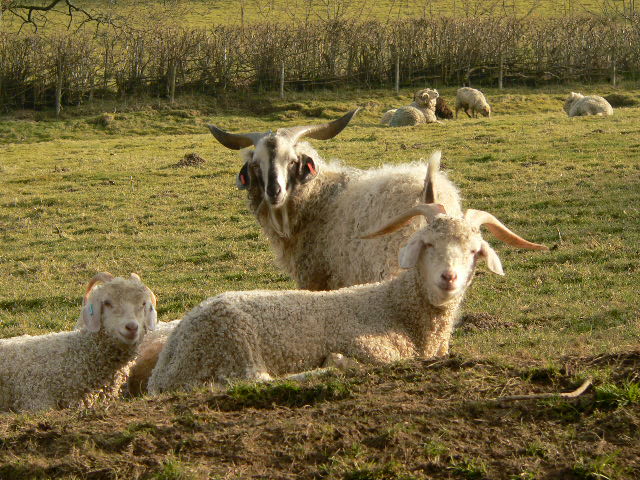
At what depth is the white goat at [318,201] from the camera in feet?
26.3

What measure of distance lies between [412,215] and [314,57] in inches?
1081

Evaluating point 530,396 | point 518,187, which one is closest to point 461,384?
point 530,396

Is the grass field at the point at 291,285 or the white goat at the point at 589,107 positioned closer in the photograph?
the grass field at the point at 291,285

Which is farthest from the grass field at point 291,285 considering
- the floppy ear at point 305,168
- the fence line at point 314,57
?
the floppy ear at point 305,168

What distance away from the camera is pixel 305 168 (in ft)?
28.8

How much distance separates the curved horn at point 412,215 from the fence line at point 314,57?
24078 millimetres

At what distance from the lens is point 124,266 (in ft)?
41.5

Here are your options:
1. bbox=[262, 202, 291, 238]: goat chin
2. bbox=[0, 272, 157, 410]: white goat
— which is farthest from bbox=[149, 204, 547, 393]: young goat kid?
bbox=[262, 202, 291, 238]: goat chin

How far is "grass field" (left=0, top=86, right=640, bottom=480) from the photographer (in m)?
4.43

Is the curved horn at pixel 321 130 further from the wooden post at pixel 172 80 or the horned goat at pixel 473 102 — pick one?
the wooden post at pixel 172 80

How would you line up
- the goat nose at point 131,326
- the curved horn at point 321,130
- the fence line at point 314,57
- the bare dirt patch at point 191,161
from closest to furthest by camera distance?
1. the goat nose at point 131,326
2. the curved horn at point 321,130
3. the bare dirt patch at point 191,161
4. the fence line at point 314,57

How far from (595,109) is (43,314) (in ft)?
62.7

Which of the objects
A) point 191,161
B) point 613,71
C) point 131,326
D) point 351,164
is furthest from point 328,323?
point 613,71

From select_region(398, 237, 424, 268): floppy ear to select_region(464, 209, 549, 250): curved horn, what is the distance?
1.81 feet
